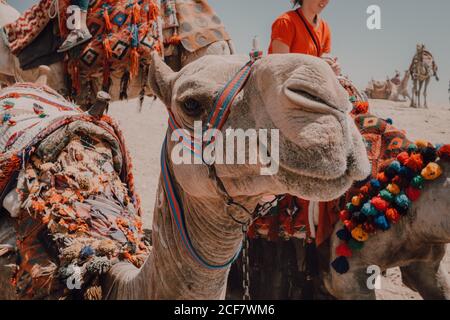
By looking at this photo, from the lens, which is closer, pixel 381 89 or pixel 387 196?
pixel 387 196

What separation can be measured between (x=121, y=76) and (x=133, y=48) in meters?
0.34

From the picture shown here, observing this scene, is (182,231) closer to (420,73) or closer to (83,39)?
(83,39)

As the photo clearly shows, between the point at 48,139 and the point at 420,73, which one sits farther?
the point at 420,73

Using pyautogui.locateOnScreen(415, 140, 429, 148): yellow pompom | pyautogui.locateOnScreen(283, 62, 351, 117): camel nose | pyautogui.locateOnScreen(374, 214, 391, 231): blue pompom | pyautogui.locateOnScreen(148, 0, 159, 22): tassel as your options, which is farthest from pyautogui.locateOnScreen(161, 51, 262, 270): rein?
pyautogui.locateOnScreen(148, 0, 159, 22): tassel

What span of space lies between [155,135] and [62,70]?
6.81 m

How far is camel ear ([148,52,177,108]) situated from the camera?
61.9 inches

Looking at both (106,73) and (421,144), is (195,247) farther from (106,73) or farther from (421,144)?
(106,73)

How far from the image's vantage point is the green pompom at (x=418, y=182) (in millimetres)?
2863

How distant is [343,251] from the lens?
122 inches

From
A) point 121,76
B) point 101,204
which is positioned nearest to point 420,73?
point 121,76

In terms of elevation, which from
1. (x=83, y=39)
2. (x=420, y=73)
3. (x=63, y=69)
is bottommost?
(x=420, y=73)

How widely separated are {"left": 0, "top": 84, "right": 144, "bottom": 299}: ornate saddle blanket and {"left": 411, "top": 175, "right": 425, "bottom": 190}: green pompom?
1.70 meters

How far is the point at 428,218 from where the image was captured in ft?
9.22

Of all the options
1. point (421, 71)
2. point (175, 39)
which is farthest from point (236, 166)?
point (421, 71)
